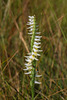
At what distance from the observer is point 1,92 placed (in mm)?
1679

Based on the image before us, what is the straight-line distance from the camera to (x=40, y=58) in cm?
207

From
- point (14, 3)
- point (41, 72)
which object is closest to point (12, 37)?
point (14, 3)

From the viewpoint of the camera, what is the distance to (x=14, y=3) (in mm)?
3244

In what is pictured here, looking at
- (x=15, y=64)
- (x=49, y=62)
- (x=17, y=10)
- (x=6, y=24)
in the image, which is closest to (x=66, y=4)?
(x=17, y=10)

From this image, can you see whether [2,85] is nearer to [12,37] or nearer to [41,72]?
[41,72]

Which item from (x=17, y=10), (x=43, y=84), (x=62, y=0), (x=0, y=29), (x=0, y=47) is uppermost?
(x=62, y=0)

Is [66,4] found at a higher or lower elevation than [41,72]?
higher

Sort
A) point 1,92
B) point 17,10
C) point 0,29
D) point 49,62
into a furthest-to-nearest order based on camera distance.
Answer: point 17,10, point 0,29, point 49,62, point 1,92

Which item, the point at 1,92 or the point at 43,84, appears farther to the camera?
the point at 43,84

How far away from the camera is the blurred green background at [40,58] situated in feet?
5.56

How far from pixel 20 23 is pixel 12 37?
0.34 metres

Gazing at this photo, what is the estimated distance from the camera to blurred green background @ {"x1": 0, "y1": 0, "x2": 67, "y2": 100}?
1695 millimetres

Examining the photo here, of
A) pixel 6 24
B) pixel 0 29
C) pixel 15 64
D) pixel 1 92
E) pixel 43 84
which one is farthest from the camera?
pixel 6 24

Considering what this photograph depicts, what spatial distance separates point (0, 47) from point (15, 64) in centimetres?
44
